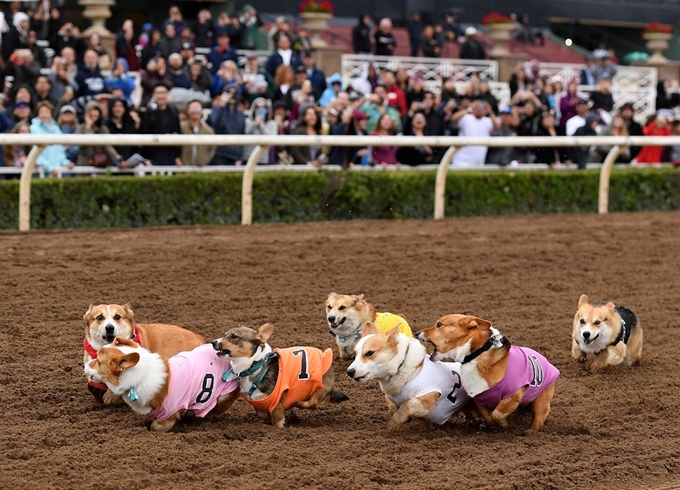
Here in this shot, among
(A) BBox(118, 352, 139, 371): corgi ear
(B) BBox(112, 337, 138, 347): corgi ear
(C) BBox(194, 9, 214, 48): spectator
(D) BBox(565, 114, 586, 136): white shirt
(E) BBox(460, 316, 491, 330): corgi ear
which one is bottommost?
(A) BBox(118, 352, 139, 371): corgi ear

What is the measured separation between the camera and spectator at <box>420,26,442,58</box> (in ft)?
77.8

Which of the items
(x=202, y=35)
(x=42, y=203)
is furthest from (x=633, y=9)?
(x=42, y=203)

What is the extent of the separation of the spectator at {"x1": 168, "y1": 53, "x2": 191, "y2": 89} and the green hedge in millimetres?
3962

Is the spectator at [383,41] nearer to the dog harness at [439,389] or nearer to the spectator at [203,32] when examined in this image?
the spectator at [203,32]

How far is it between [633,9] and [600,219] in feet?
69.2

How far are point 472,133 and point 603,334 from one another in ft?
30.2

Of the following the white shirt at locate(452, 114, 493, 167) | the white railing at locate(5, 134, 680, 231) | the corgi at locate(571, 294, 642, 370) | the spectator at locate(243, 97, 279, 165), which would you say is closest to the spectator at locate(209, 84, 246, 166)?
the spectator at locate(243, 97, 279, 165)

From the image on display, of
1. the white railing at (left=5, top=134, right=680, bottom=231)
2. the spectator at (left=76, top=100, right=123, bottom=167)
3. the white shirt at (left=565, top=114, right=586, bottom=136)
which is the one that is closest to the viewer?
the white railing at (left=5, top=134, right=680, bottom=231)

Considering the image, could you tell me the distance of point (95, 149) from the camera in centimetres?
1206

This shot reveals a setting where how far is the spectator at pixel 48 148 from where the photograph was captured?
1170cm

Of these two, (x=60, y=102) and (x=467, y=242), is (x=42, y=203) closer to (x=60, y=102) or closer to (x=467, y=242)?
(x=60, y=102)

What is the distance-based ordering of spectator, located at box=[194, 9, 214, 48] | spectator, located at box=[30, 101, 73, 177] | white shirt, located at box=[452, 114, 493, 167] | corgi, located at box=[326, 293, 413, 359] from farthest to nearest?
spectator, located at box=[194, 9, 214, 48] → white shirt, located at box=[452, 114, 493, 167] → spectator, located at box=[30, 101, 73, 177] → corgi, located at box=[326, 293, 413, 359]

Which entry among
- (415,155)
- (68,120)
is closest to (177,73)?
(68,120)

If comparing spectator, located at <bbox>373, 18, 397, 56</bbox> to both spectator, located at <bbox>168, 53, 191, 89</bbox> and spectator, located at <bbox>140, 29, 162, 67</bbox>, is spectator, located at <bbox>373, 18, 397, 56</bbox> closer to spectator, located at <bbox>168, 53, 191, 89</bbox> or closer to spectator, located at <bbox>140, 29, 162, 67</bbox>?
spectator, located at <bbox>140, 29, 162, 67</bbox>
